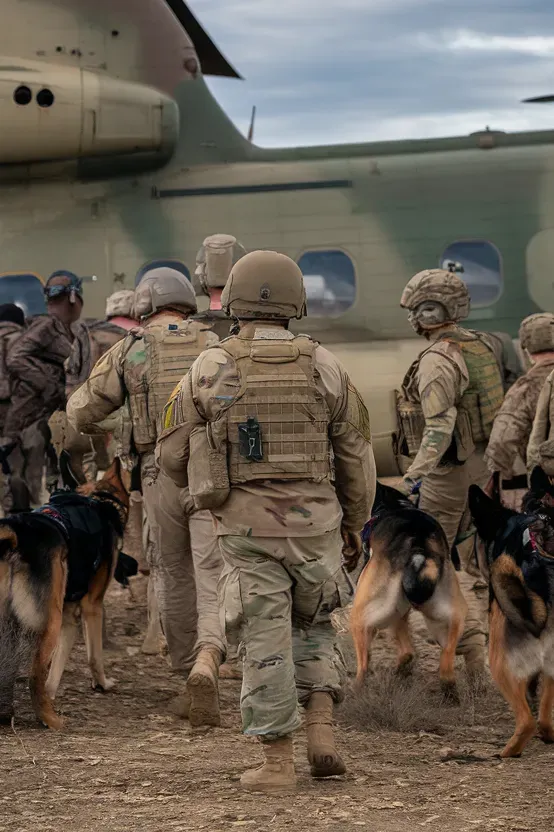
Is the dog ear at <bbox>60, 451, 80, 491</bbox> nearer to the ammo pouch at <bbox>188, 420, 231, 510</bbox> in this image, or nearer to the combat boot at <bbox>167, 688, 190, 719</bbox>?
the combat boot at <bbox>167, 688, 190, 719</bbox>

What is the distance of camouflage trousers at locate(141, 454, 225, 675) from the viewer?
6.36m

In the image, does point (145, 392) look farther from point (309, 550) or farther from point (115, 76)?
point (115, 76)

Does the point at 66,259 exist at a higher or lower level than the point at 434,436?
higher

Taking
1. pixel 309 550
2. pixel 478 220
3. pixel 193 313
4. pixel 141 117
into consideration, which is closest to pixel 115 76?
pixel 141 117

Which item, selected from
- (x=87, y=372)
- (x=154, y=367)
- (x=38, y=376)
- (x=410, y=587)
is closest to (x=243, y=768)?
(x=410, y=587)

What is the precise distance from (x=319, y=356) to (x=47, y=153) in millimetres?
7473

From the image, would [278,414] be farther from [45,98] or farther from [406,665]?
[45,98]

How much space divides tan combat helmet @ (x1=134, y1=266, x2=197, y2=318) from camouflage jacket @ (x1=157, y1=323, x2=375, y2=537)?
1.74 metres

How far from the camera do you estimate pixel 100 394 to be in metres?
6.60

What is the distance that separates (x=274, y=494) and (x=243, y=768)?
1.17 meters

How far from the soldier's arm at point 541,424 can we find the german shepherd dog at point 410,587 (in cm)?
70

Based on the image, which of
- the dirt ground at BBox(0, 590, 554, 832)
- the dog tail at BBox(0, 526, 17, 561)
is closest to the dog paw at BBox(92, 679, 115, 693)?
the dirt ground at BBox(0, 590, 554, 832)

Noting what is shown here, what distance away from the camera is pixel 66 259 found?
12.1 m

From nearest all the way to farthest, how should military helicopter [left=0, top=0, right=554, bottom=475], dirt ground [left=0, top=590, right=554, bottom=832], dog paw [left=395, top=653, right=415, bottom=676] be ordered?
dirt ground [left=0, top=590, right=554, bottom=832] → dog paw [left=395, top=653, right=415, bottom=676] → military helicopter [left=0, top=0, right=554, bottom=475]
